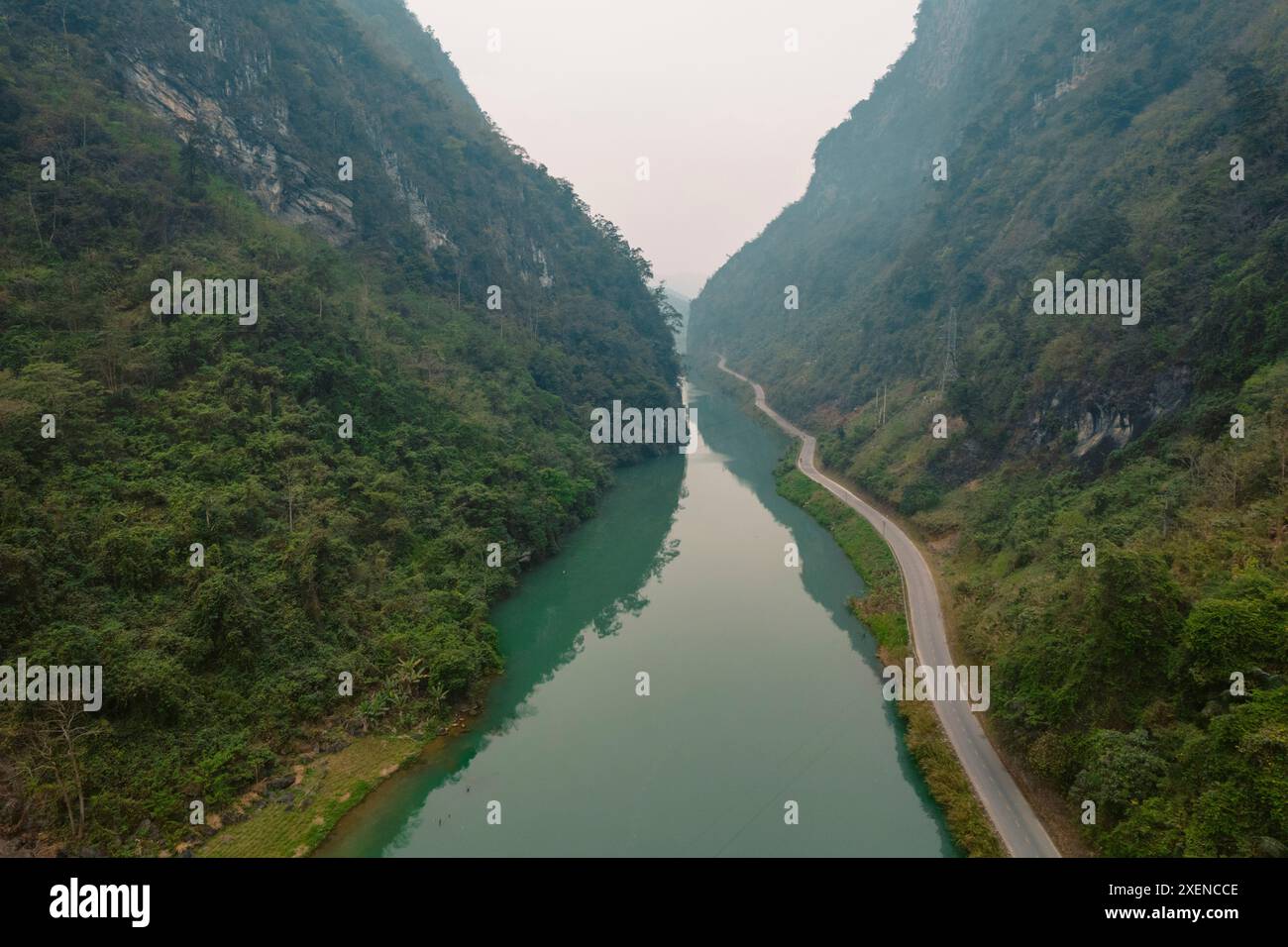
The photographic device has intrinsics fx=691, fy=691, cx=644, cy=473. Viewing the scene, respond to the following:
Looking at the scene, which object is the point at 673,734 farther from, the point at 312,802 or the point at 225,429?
the point at 225,429

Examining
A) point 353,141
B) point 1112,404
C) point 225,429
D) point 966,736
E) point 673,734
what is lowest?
point 673,734

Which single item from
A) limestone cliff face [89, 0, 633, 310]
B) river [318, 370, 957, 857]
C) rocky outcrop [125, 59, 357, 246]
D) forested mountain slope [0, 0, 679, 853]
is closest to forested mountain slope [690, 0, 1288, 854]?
river [318, 370, 957, 857]

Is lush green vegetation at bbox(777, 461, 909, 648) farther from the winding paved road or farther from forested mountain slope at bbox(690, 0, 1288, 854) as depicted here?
forested mountain slope at bbox(690, 0, 1288, 854)

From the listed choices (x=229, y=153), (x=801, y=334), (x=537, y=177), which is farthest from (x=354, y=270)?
(x=801, y=334)

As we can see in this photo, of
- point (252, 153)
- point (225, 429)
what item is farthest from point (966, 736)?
point (252, 153)

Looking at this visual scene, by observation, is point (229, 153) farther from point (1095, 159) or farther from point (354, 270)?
point (1095, 159)
